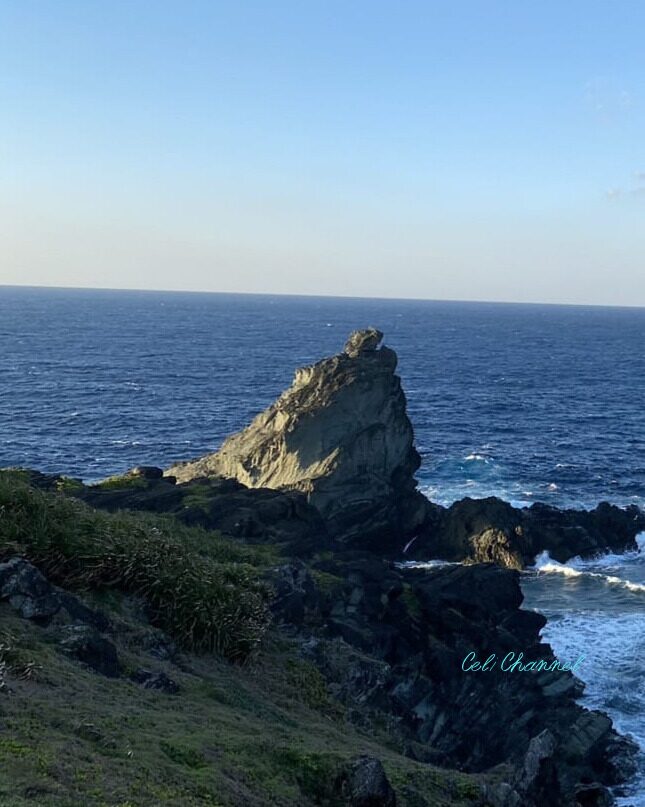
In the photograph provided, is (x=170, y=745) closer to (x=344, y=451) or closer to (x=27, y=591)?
(x=27, y=591)

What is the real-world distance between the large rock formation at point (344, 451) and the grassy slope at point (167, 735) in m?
35.2

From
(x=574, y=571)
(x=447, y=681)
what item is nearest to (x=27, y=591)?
(x=447, y=681)

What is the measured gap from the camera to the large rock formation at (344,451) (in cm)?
5662

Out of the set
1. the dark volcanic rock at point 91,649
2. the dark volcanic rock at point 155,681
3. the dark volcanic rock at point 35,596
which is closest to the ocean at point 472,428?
the dark volcanic rock at point 155,681

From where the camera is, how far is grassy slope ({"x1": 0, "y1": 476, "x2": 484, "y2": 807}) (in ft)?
36.2

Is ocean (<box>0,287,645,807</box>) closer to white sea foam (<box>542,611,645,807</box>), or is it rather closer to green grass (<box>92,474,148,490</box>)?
white sea foam (<box>542,611,645,807</box>)

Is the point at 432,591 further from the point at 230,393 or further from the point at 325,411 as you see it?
the point at 230,393

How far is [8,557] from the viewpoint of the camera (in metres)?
19.0

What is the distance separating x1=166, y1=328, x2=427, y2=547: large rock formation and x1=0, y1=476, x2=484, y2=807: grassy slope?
35.2 m

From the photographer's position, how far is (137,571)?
21359 mm

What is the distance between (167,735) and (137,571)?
8223mm

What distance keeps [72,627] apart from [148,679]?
7.11ft

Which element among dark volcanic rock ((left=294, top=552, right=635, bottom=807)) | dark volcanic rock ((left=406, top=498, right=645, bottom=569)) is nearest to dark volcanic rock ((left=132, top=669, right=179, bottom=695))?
dark volcanic rock ((left=294, top=552, right=635, bottom=807))

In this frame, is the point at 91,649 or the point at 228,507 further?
the point at 228,507
